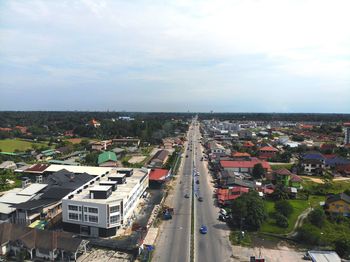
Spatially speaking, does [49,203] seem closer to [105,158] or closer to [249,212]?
[249,212]

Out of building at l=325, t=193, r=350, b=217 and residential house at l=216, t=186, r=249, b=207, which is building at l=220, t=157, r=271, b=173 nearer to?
residential house at l=216, t=186, r=249, b=207

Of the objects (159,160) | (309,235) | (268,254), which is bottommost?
(268,254)

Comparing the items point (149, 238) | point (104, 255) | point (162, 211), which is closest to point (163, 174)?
point (162, 211)

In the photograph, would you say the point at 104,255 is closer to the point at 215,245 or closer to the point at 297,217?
the point at 215,245

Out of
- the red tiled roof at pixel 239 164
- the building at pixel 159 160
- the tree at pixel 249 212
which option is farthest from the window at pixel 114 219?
the red tiled roof at pixel 239 164

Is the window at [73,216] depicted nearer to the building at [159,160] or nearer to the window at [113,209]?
the window at [113,209]

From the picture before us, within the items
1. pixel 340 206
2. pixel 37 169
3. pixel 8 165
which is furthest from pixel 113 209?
pixel 8 165

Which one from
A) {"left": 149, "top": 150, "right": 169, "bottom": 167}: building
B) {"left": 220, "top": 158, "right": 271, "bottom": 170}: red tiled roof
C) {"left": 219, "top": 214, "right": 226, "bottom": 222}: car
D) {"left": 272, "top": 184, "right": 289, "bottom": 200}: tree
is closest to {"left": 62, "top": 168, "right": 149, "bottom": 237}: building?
{"left": 219, "top": 214, "right": 226, "bottom": 222}: car
